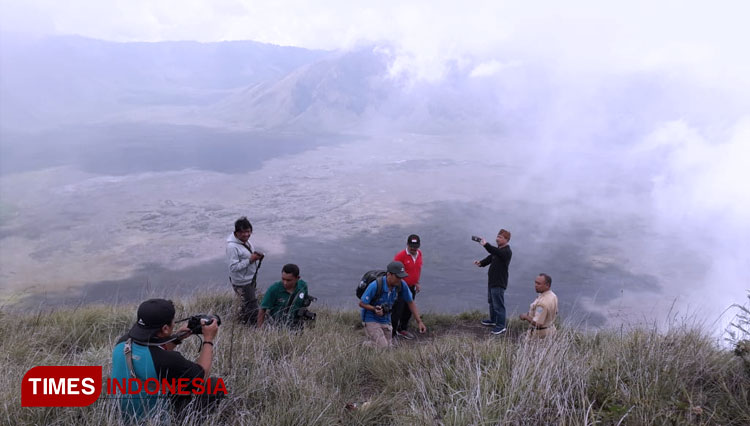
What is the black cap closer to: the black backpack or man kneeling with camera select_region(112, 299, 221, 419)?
man kneeling with camera select_region(112, 299, 221, 419)

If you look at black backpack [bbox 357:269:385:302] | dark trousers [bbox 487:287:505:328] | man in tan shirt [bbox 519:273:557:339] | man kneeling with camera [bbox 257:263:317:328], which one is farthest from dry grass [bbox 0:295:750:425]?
dark trousers [bbox 487:287:505:328]

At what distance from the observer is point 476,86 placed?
155375mm

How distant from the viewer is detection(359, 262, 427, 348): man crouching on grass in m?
6.21

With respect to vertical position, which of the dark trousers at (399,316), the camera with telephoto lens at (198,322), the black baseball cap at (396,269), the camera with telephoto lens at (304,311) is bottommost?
the dark trousers at (399,316)

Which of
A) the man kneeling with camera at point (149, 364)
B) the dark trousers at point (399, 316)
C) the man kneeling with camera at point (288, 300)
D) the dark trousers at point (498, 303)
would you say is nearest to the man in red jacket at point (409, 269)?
the dark trousers at point (399, 316)

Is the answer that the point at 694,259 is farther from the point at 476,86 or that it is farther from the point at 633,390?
the point at 476,86

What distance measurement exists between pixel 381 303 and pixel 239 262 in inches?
74.7

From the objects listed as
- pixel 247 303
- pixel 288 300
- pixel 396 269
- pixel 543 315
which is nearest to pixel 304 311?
pixel 288 300

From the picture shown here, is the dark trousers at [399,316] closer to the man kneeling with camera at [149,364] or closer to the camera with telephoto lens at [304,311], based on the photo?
the camera with telephoto lens at [304,311]

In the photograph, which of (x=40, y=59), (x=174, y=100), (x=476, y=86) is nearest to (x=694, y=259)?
(x=476, y=86)

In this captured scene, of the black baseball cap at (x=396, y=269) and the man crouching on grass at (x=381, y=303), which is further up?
the black baseball cap at (x=396, y=269)

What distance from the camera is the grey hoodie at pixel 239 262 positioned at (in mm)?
6590

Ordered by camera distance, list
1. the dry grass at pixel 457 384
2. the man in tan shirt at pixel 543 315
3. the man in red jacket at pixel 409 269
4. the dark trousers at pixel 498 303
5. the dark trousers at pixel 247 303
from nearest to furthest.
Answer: the dry grass at pixel 457 384 → the man in tan shirt at pixel 543 315 → the dark trousers at pixel 247 303 → the man in red jacket at pixel 409 269 → the dark trousers at pixel 498 303

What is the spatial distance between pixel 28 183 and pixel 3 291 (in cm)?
4142
